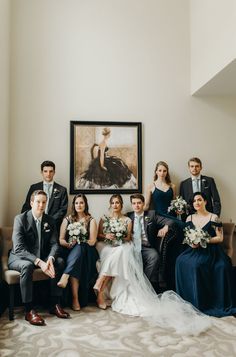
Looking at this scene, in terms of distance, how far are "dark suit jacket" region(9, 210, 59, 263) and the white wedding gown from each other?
697mm

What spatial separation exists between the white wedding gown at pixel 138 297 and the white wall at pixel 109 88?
1252 millimetres

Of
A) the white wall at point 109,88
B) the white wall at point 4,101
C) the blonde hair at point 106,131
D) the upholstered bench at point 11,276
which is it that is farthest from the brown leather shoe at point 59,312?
the blonde hair at point 106,131

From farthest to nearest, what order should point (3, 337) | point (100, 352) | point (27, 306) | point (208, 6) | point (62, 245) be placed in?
point (208, 6) < point (62, 245) < point (27, 306) < point (3, 337) < point (100, 352)

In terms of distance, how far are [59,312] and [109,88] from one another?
3.46 m

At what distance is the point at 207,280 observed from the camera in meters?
4.51

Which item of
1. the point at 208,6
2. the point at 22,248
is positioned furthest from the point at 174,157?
the point at 22,248

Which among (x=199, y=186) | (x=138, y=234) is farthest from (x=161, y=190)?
(x=138, y=234)

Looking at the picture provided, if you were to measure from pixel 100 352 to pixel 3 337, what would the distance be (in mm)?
1032

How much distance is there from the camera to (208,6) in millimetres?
5344

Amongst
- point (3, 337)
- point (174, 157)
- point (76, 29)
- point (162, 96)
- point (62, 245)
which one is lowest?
point (3, 337)

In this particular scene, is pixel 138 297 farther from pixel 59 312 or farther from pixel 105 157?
pixel 105 157

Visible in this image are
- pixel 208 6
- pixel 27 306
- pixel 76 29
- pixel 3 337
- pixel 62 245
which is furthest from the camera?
pixel 76 29

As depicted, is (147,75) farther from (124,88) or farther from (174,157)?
(174,157)

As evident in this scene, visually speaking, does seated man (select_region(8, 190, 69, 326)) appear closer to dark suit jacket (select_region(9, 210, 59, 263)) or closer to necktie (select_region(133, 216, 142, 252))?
dark suit jacket (select_region(9, 210, 59, 263))
